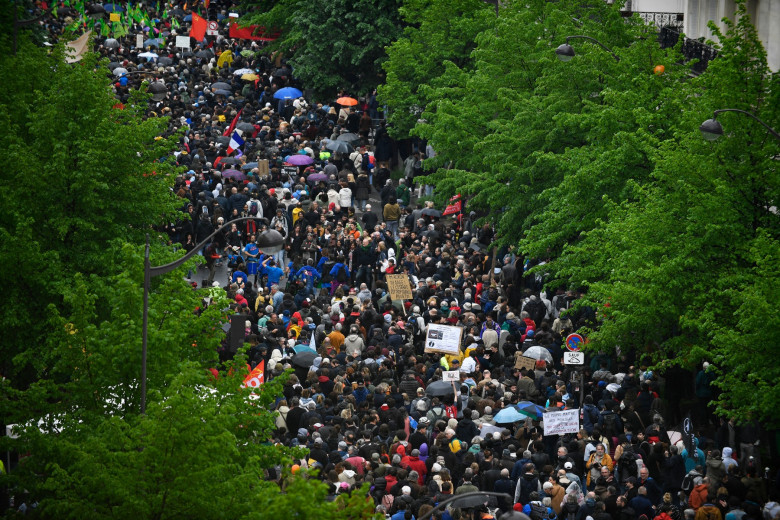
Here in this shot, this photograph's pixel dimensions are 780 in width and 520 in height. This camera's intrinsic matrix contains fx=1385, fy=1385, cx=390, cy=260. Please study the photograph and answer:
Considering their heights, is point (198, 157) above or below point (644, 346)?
above

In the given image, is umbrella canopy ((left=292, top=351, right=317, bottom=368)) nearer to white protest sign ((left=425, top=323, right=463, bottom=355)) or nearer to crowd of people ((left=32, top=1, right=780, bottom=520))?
crowd of people ((left=32, top=1, right=780, bottom=520))

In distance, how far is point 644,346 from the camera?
25.8 m

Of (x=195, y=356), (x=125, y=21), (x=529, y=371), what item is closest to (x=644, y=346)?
(x=529, y=371)

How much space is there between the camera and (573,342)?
86.9 feet

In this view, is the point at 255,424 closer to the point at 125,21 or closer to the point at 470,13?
the point at 470,13

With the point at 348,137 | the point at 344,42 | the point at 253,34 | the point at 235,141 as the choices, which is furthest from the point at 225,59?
the point at 235,141

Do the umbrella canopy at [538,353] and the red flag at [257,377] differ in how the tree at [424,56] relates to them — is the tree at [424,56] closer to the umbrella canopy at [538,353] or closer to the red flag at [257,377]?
the umbrella canopy at [538,353]

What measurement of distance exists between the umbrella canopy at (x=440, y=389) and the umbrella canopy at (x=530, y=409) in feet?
4.62

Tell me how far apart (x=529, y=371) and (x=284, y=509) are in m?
13.2

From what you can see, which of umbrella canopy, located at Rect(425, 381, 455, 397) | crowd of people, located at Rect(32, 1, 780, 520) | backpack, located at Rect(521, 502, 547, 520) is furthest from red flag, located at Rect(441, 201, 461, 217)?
backpack, located at Rect(521, 502, 547, 520)

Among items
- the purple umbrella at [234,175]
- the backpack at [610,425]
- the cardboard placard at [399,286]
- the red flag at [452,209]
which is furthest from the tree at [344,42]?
the backpack at [610,425]

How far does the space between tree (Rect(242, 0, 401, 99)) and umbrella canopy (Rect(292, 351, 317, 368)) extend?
2486cm

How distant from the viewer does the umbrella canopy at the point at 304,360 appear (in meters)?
27.7

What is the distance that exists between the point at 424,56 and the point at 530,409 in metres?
21.1
